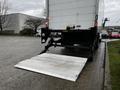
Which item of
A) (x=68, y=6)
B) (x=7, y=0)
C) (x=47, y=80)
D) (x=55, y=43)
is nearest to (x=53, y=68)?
(x=47, y=80)

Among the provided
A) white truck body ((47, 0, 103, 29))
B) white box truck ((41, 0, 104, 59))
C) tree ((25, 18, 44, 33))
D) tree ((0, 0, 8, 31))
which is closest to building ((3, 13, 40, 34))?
tree ((0, 0, 8, 31))

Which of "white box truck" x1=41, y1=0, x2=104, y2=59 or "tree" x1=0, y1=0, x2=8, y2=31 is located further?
"tree" x1=0, y1=0, x2=8, y2=31

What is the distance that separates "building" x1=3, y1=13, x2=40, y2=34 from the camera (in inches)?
1189

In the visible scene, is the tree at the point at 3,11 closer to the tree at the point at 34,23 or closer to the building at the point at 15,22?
the building at the point at 15,22

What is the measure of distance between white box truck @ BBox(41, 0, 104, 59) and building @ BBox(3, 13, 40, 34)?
2537 cm

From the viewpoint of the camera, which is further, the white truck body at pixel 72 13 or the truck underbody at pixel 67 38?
the truck underbody at pixel 67 38

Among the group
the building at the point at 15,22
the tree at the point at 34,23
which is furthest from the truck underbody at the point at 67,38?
the building at the point at 15,22

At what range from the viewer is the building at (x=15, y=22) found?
1189 inches

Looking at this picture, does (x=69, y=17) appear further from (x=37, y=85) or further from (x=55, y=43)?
(x=37, y=85)

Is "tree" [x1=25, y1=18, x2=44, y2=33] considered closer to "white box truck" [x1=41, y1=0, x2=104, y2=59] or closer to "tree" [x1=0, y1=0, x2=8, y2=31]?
"tree" [x1=0, y1=0, x2=8, y2=31]

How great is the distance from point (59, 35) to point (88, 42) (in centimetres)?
145

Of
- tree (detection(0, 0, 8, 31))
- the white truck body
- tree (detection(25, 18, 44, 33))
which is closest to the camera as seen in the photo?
the white truck body

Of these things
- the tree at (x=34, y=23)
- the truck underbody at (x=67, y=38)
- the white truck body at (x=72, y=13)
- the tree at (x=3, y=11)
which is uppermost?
the tree at (x=3, y=11)

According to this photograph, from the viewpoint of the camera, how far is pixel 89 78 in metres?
3.61
